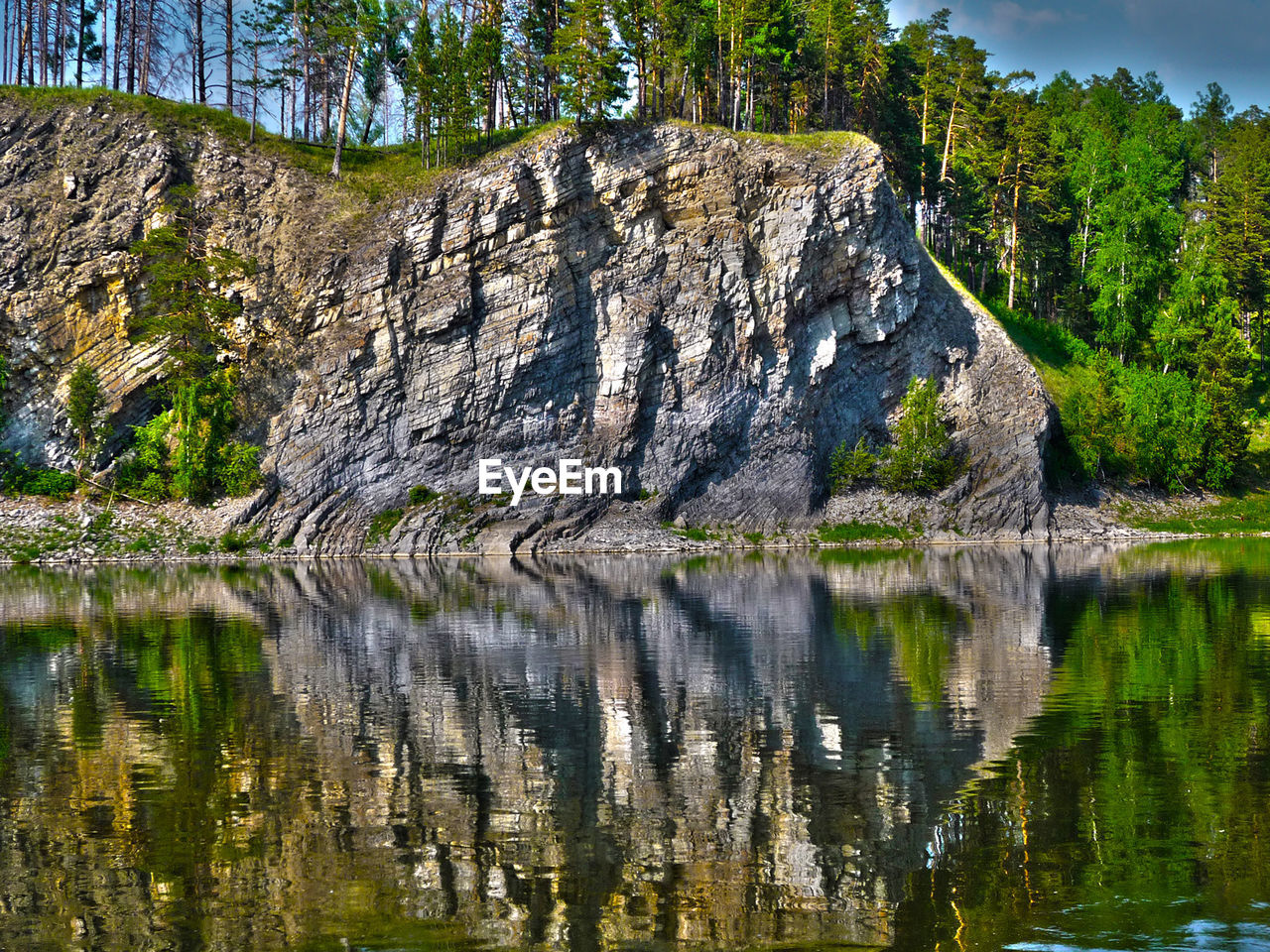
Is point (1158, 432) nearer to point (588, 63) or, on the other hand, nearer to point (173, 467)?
point (588, 63)

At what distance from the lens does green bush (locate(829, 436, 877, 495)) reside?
66000 millimetres

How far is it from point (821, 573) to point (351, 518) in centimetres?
2820

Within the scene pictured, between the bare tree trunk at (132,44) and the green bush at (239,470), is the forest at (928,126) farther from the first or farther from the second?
the green bush at (239,470)

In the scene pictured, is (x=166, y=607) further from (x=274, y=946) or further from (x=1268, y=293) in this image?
(x=1268, y=293)

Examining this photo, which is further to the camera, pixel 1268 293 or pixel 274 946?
pixel 1268 293

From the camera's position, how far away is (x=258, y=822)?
12.0 meters

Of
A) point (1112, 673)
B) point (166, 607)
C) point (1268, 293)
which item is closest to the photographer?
point (1112, 673)

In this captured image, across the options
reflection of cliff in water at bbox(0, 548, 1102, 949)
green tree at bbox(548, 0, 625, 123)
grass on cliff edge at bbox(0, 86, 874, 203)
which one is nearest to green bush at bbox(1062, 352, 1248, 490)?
grass on cliff edge at bbox(0, 86, 874, 203)

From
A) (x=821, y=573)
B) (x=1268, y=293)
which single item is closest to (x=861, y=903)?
(x=821, y=573)

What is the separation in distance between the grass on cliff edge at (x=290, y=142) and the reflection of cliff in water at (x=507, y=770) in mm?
43872

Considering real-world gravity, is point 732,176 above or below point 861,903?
above

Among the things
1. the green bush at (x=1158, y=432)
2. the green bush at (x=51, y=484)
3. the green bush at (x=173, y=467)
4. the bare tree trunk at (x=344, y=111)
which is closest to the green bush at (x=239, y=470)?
the green bush at (x=173, y=467)

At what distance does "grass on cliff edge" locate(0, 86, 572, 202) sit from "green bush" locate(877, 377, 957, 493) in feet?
91.7

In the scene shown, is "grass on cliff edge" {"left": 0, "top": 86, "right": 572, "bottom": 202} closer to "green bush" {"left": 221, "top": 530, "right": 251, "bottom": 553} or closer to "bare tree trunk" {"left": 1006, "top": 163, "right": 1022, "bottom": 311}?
"green bush" {"left": 221, "top": 530, "right": 251, "bottom": 553}
